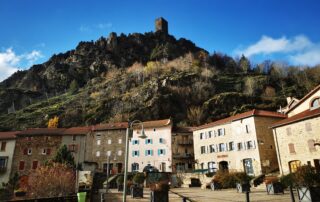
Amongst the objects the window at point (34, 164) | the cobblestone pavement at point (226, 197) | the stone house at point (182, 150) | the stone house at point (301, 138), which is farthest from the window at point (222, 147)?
the window at point (34, 164)

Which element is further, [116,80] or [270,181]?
[116,80]

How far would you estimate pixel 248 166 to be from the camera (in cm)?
3481

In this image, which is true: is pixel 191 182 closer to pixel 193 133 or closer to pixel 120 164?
pixel 193 133

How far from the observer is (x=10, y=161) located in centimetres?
4534

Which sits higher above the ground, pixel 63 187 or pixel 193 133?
pixel 193 133

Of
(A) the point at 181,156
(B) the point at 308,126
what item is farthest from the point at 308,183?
(A) the point at 181,156

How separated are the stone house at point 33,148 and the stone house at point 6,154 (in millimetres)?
702

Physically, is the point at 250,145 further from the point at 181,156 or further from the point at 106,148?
the point at 106,148

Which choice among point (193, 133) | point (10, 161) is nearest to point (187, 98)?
point (193, 133)

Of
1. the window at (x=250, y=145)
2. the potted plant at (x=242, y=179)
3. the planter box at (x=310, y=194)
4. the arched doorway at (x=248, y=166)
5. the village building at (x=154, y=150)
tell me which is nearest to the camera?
the planter box at (x=310, y=194)

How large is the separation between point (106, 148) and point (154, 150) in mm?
10278

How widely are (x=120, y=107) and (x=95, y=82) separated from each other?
3629 centimetres

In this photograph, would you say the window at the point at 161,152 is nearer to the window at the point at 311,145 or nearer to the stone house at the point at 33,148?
the stone house at the point at 33,148

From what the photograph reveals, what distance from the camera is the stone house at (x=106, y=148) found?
48625mm
